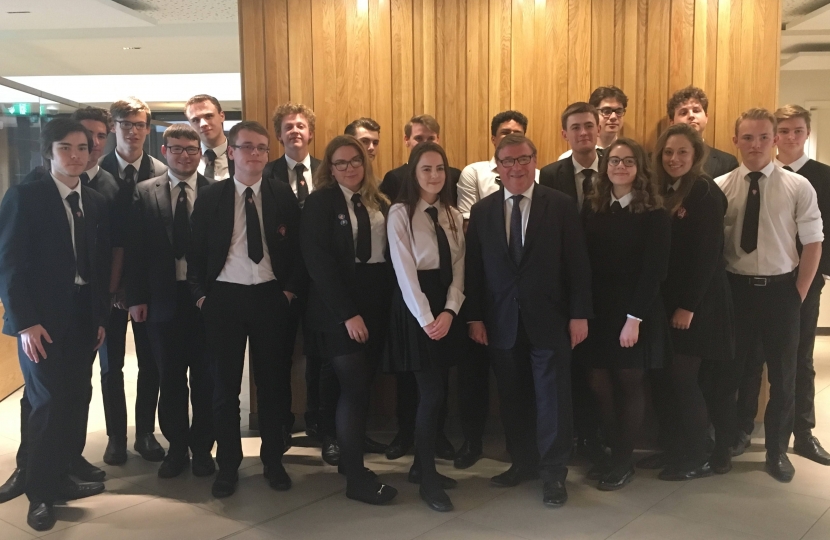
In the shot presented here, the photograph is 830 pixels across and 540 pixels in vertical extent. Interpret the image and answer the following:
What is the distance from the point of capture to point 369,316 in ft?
11.3

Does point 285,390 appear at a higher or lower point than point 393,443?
higher

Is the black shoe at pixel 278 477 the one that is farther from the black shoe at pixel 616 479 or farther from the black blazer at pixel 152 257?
the black shoe at pixel 616 479

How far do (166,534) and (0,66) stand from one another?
25.5 feet

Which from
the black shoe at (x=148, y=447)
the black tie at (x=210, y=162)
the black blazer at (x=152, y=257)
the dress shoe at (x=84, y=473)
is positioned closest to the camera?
the black blazer at (x=152, y=257)

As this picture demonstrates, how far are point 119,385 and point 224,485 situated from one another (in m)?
1.11

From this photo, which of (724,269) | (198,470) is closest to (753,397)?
(724,269)

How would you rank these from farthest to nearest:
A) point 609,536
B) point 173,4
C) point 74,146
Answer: point 173,4 → point 74,146 → point 609,536

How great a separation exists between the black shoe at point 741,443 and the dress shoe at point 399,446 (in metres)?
1.87

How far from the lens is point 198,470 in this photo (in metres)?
3.77

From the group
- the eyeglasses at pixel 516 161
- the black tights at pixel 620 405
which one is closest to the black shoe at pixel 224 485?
the black tights at pixel 620 405

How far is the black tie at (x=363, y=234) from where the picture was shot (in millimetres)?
3408

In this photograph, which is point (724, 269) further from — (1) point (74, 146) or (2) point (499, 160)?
(1) point (74, 146)

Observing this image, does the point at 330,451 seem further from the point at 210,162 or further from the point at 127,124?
the point at 127,124

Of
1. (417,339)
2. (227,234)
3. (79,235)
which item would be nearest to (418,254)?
(417,339)
